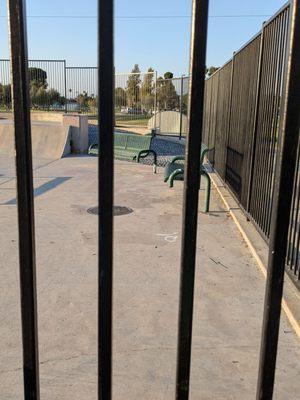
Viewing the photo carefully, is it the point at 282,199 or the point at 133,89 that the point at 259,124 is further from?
the point at 133,89

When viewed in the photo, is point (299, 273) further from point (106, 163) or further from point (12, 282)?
point (106, 163)

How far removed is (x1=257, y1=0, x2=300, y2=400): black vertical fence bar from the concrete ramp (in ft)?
39.3

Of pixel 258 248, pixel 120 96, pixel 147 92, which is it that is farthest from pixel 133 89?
pixel 258 248

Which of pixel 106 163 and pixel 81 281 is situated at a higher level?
pixel 106 163

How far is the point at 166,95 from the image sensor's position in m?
21.4

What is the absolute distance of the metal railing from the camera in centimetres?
102

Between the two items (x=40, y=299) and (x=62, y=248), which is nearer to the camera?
(x=40, y=299)

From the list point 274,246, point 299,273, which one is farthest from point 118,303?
point 274,246

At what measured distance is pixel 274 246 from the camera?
1.15m

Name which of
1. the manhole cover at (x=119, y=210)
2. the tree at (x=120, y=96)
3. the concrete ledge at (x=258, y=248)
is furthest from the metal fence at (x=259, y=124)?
the tree at (x=120, y=96)

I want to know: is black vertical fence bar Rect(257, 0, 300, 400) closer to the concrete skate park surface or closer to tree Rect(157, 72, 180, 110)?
the concrete skate park surface

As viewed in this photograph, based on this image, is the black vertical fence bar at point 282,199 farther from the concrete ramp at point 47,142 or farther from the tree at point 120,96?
the tree at point 120,96

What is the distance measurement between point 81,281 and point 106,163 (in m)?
2.87

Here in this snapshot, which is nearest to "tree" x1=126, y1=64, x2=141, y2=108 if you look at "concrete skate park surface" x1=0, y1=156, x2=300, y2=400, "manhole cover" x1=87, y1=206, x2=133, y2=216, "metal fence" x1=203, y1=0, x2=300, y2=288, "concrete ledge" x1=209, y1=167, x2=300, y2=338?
"metal fence" x1=203, y1=0, x2=300, y2=288
